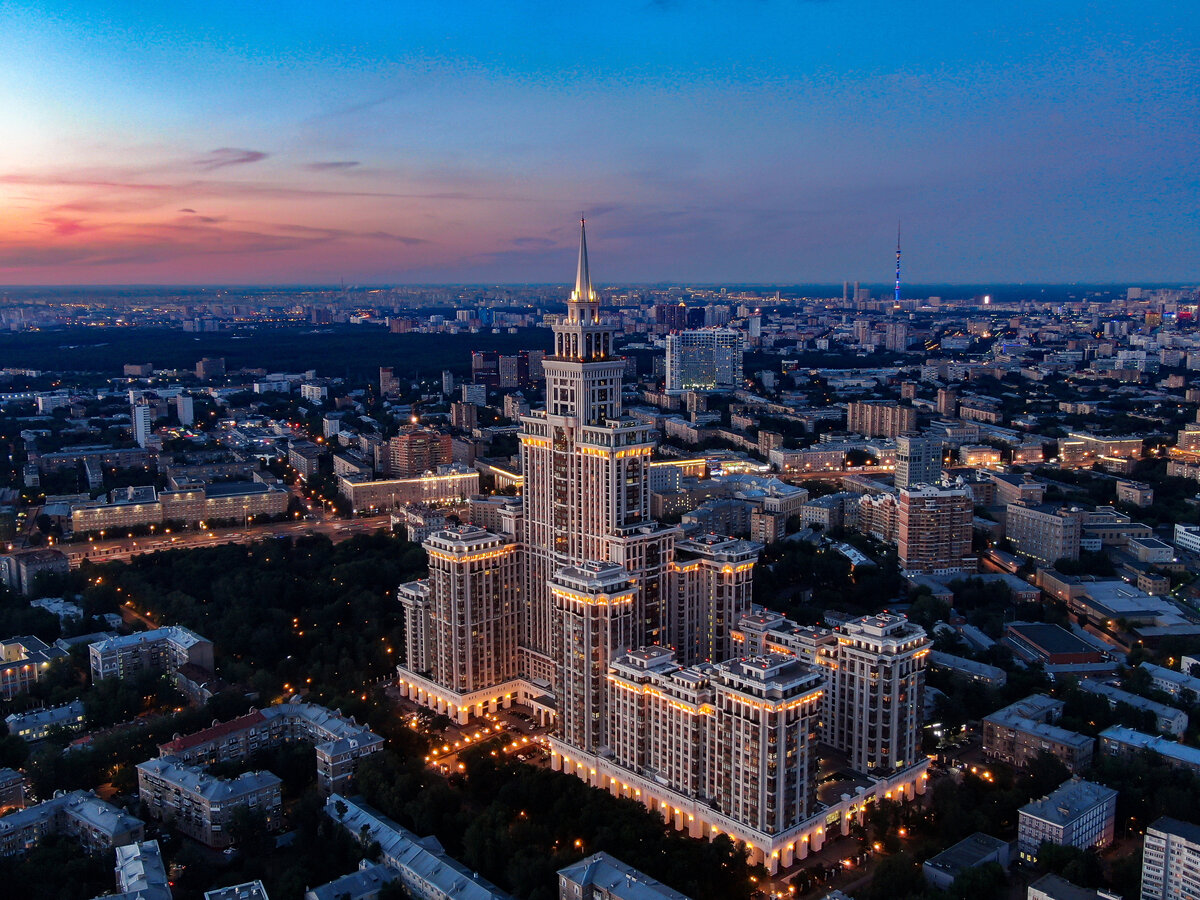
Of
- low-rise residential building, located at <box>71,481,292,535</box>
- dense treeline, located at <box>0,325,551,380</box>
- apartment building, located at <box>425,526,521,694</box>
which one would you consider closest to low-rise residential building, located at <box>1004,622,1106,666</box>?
apartment building, located at <box>425,526,521,694</box>

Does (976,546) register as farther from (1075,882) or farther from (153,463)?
(153,463)

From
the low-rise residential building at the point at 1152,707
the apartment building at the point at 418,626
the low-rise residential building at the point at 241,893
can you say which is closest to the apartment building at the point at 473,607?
the apartment building at the point at 418,626

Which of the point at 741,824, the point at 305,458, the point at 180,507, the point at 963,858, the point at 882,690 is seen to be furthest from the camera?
the point at 305,458

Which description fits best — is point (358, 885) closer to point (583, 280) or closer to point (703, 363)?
point (583, 280)

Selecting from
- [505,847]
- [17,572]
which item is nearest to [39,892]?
[505,847]

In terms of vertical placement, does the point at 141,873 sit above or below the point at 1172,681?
above

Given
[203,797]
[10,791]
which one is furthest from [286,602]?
[203,797]

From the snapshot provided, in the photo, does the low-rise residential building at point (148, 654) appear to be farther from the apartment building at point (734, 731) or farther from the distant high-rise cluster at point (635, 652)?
the apartment building at point (734, 731)
